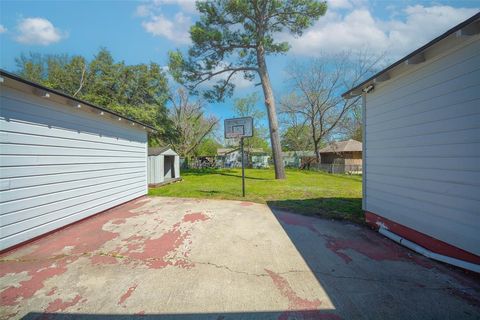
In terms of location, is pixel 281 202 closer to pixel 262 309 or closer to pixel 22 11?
pixel 262 309

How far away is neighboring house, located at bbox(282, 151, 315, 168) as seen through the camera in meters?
30.2

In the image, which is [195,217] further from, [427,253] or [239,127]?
[239,127]

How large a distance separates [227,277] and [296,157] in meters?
31.6

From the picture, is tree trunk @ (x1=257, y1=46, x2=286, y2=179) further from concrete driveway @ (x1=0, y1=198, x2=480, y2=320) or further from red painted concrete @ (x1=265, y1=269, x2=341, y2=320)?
red painted concrete @ (x1=265, y1=269, x2=341, y2=320)

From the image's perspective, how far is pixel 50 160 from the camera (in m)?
3.82

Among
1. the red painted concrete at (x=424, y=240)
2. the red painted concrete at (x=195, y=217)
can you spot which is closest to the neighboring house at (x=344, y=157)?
the red painted concrete at (x=424, y=240)

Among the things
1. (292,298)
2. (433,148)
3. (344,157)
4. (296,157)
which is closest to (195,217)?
(292,298)

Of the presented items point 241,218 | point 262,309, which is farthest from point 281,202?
point 262,309

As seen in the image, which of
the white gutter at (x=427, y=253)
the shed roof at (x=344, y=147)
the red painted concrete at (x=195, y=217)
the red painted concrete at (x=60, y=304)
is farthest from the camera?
the shed roof at (x=344, y=147)

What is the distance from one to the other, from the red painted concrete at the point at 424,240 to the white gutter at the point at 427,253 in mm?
47

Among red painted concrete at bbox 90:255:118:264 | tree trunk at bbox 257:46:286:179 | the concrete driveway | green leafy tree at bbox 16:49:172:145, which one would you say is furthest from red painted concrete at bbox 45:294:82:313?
green leafy tree at bbox 16:49:172:145

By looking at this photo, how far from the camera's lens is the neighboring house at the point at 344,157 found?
20.6m

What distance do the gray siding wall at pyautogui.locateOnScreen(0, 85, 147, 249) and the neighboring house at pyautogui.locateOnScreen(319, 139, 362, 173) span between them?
2033cm

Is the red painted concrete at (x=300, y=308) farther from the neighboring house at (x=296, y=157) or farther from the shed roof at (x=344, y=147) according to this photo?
the neighboring house at (x=296, y=157)
